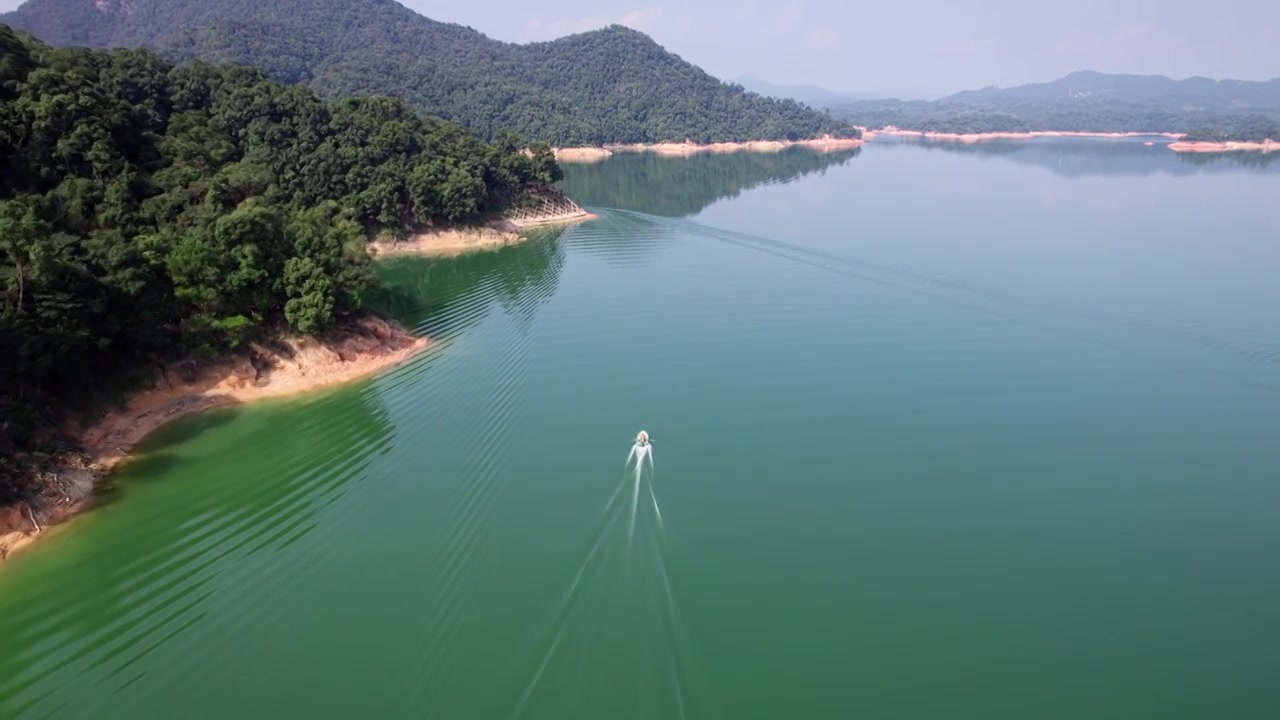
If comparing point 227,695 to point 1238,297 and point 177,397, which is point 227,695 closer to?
point 177,397

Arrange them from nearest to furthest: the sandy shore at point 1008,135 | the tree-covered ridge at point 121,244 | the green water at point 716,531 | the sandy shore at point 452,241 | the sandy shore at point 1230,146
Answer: the green water at point 716,531, the tree-covered ridge at point 121,244, the sandy shore at point 452,241, the sandy shore at point 1230,146, the sandy shore at point 1008,135

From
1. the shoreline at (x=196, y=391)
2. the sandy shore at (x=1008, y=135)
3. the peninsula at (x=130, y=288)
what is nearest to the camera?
the shoreline at (x=196, y=391)

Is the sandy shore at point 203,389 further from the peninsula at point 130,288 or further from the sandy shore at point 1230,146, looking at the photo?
the sandy shore at point 1230,146

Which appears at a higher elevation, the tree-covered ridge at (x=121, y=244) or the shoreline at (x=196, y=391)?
the tree-covered ridge at (x=121, y=244)

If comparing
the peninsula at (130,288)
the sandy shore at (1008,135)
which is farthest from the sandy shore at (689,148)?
the peninsula at (130,288)

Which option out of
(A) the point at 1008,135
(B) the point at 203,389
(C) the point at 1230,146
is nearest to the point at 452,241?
(B) the point at 203,389

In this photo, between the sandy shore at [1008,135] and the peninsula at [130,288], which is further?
the sandy shore at [1008,135]

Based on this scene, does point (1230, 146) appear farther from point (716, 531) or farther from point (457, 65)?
point (716, 531)
